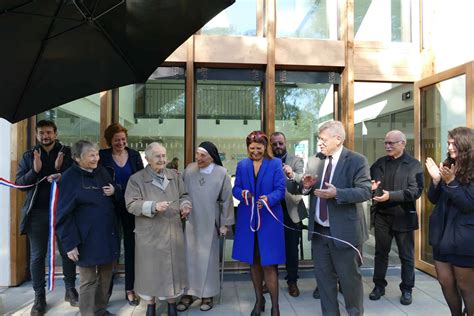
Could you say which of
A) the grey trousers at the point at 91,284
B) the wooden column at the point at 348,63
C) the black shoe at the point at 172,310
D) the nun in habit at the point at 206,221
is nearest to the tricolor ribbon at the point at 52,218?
the grey trousers at the point at 91,284

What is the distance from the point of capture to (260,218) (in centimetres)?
354

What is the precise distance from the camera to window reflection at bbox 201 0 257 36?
5156 millimetres

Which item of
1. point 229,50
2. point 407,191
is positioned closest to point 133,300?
point 407,191

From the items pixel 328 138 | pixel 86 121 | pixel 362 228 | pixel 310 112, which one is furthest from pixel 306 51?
pixel 86 121

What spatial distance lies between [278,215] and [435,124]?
9.54 ft

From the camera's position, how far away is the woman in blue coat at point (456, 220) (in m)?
2.85

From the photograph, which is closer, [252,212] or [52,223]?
[52,223]

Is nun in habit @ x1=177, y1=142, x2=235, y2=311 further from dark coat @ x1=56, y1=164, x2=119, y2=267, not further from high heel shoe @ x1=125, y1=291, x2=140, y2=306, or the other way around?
dark coat @ x1=56, y1=164, x2=119, y2=267

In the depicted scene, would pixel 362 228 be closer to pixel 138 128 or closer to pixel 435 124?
pixel 435 124

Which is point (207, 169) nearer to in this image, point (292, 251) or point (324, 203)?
point (324, 203)

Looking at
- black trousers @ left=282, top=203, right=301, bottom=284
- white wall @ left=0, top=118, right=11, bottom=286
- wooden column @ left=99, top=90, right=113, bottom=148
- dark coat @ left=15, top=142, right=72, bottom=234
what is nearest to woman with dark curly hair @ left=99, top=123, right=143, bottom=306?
dark coat @ left=15, top=142, right=72, bottom=234

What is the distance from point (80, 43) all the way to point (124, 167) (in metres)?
1.47

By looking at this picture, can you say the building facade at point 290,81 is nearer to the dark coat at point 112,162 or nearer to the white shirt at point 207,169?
the dark coat at point 112,162

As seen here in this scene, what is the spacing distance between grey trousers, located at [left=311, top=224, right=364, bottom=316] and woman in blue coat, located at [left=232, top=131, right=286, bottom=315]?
1.27 feet
